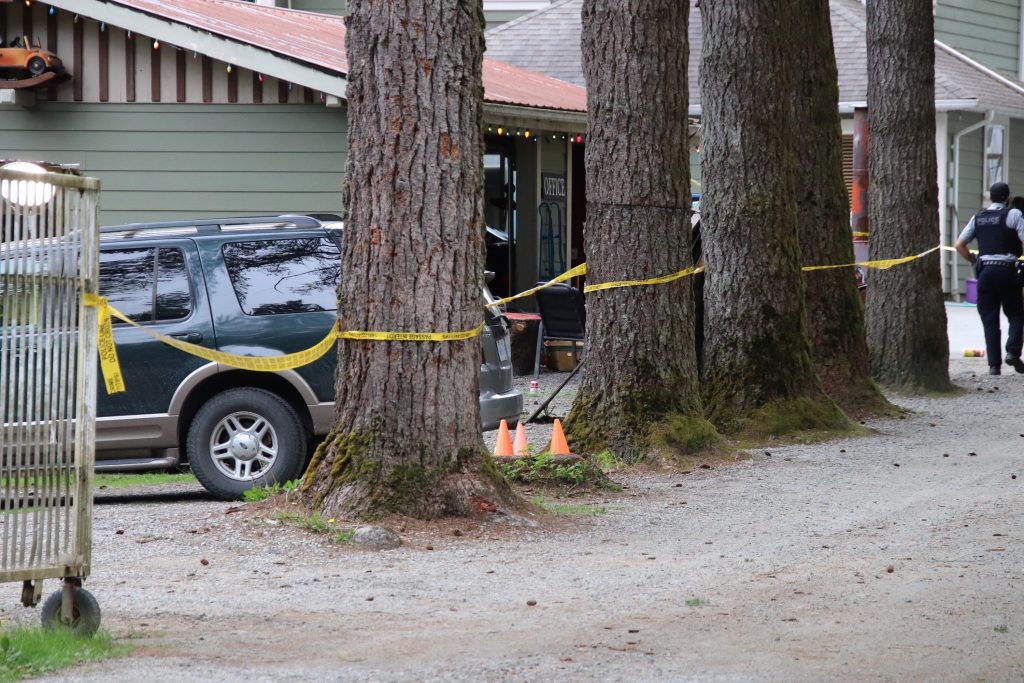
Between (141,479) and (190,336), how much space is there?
2007 millimetres

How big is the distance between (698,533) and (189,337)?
348 cm

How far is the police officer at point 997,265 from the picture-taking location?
58.1 feet

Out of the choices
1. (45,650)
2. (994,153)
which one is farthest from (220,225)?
(994,153)

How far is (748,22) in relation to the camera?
1237 cm

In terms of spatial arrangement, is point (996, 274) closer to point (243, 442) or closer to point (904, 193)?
point (904, 193)

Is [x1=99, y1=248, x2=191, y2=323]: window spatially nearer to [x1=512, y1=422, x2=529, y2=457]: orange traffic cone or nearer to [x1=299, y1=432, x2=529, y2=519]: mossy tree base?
[x1=299, y1=432, x2=529, y2=519]: mossy tree base

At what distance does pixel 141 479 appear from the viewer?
11.4 meters

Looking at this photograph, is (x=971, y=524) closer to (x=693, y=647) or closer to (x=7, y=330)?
(x=693, y=647)

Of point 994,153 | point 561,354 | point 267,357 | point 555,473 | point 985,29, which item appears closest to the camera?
point 267,357

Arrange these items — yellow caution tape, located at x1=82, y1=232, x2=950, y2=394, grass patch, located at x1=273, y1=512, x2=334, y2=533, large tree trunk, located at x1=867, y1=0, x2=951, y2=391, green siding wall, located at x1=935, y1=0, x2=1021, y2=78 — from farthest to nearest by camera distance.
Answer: green siding wall, located at x1=935, y1=0, x2=1021, y2=78, large tree trunk, located at x1=867, y1=0, x2=951, y2=391, grass patch, located at x1=273, y1=512, x2=334, y2=533, yellow caution tape, located at x1=82, y1=232, x2=950, y2=394

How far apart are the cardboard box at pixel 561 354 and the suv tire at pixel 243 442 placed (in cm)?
906

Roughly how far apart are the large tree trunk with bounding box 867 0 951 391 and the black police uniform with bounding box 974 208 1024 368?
2188 millimetres

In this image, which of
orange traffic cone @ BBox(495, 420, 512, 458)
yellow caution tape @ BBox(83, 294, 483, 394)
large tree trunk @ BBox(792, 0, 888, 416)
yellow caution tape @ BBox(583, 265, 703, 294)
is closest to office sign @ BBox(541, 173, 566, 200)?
large tree trunk @ BBox(792, 0, 888, 416)

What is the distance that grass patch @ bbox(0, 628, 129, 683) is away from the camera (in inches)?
209
